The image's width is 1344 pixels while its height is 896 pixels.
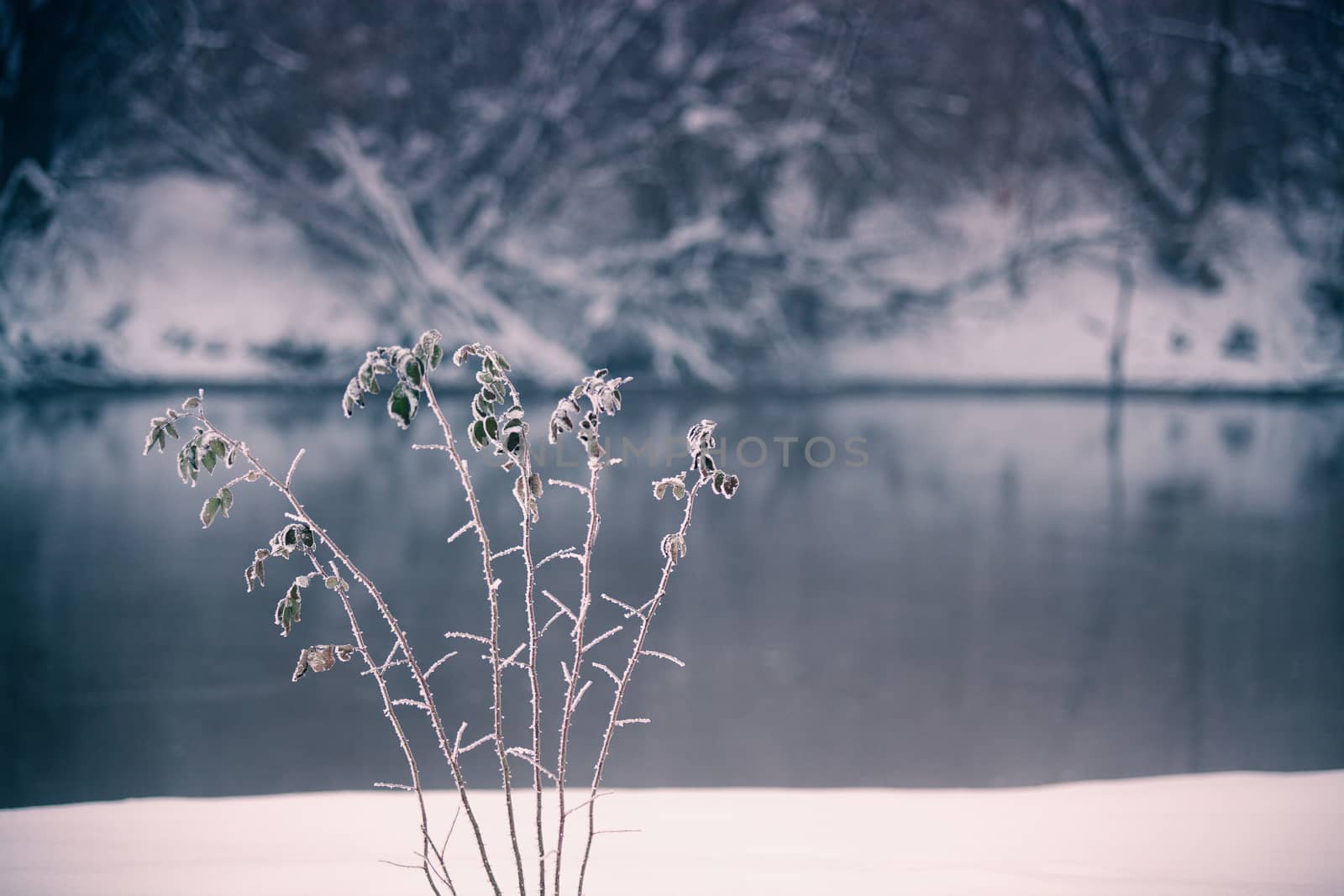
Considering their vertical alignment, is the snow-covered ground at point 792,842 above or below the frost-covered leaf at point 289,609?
below

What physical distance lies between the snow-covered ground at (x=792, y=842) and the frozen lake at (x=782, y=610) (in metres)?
0.40

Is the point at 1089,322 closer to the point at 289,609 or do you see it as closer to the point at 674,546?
the point at 674,546

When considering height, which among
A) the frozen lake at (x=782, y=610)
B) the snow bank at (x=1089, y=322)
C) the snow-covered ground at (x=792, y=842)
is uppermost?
the snow bank at (x=1089, y=322)

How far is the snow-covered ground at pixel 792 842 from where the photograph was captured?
111cm

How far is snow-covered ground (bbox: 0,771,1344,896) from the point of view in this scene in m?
1.11

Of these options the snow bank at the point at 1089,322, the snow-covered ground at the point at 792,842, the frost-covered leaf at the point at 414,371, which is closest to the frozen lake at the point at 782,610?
the snow-covered ground at the point at 792,842

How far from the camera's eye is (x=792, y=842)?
1.27 metres

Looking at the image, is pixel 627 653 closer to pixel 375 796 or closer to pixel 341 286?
pixel 375 796

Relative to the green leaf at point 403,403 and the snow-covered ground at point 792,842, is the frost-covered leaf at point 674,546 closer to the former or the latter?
the green leaf at point 403,403

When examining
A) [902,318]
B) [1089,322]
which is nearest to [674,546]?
[902,318]

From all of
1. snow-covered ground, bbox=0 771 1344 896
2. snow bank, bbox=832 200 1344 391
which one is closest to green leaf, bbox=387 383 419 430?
snow-covered ground, bbox=0 771 1344 896

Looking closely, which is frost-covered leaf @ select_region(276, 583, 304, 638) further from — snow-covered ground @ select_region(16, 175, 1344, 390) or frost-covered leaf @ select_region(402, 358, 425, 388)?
snow-covered ground @ select_region(16, 175, 1344, 390)

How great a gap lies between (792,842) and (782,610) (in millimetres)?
1605

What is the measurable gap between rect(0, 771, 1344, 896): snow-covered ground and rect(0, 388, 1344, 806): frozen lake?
1.30 feet
